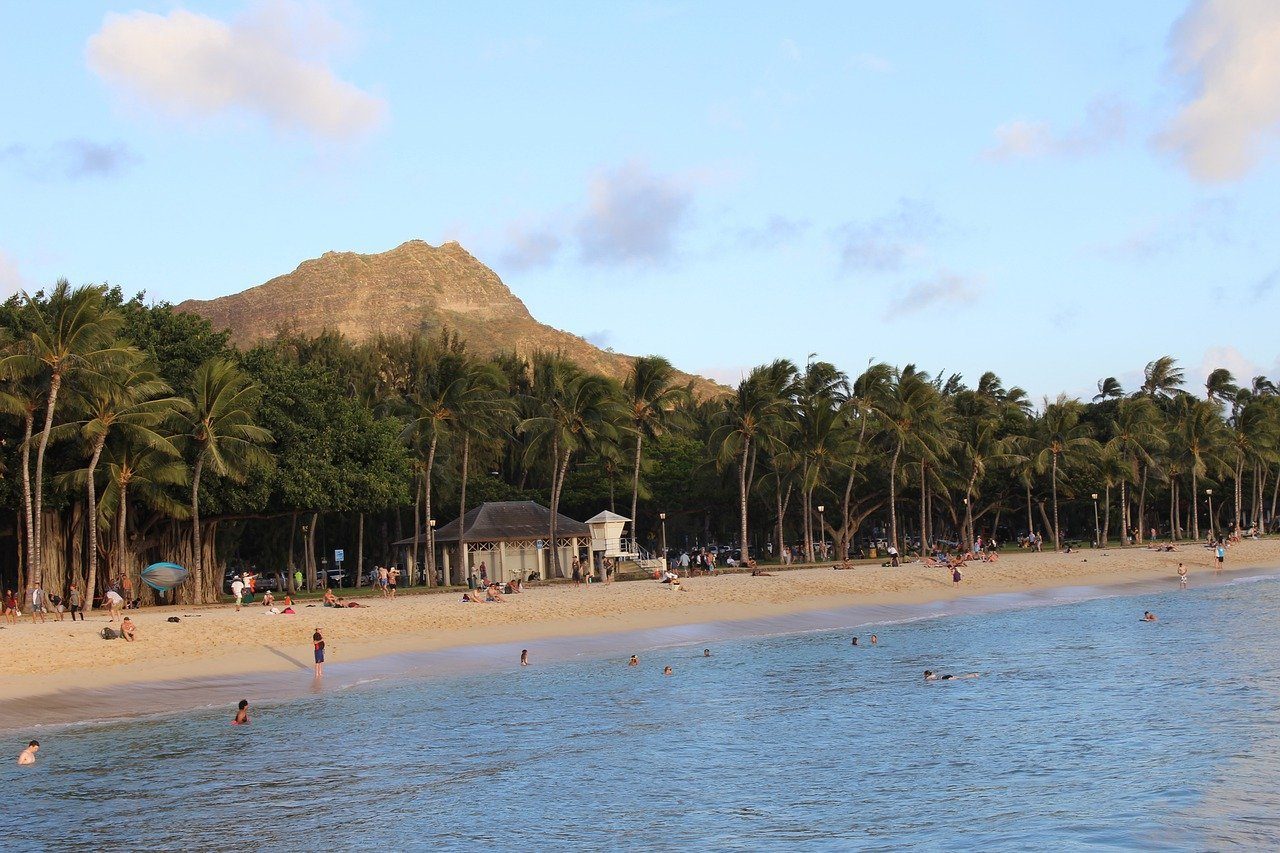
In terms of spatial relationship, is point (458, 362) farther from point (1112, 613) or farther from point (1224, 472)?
point (1224, 472)

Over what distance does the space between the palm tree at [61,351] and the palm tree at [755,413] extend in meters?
33.8

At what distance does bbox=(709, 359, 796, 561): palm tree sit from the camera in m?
64.0

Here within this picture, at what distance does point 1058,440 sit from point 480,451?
38741mm

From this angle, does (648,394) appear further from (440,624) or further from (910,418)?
(440,624)

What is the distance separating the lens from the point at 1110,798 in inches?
644

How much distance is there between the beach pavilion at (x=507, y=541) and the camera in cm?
5753

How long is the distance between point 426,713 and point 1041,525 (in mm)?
85163

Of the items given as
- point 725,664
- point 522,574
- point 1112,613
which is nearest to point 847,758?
point 725,664

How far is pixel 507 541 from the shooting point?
190ft

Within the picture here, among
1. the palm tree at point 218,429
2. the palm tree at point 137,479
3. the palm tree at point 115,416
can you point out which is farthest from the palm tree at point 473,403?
the palm tree at point 115,416

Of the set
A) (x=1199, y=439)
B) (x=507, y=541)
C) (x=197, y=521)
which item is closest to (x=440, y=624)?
(x=197, y=521)

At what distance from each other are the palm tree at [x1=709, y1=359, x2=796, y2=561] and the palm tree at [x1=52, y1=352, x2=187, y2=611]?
3085cm

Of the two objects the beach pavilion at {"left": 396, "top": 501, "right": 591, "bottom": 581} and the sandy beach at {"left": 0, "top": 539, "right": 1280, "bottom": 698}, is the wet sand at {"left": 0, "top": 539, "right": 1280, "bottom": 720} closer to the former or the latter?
the sandy beach at {"left": 0, "top": 539, "right": 1280, "bottom": 698}

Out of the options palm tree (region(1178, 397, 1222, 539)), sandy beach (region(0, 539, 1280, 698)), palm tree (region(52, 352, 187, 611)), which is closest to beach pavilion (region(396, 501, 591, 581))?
sandy beach (region(0, 539, 1280, 698))
